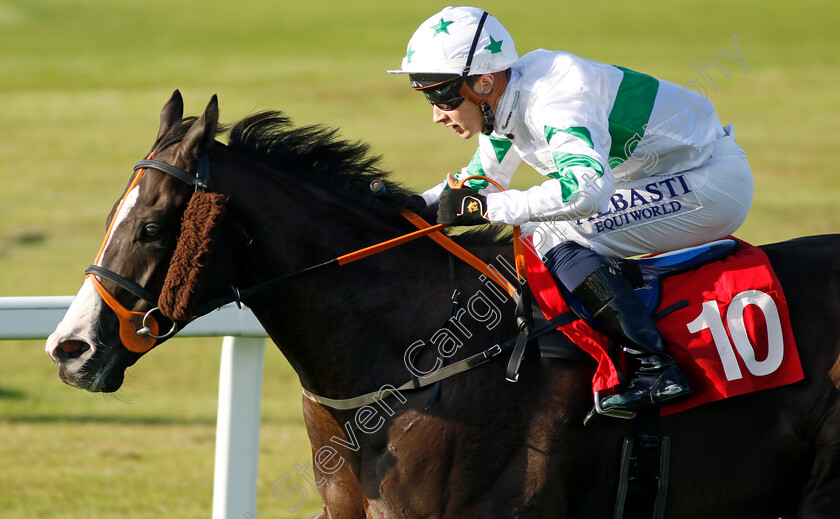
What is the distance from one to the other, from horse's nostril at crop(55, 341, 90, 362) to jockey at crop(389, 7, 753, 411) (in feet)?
3.88

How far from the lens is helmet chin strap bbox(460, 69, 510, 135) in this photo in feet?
10.7

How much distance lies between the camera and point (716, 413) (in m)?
3.16

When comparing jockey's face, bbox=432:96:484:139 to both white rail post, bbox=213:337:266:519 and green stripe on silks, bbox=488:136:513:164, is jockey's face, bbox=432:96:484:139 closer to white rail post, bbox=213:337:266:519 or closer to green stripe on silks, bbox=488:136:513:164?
green stripe on silks, bbox=488:136:513:164

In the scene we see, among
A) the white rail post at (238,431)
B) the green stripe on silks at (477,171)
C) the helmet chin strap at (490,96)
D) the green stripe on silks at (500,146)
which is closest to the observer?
the helmet chin strap at (490,96)

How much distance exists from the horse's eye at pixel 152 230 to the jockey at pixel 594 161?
90 centimetres

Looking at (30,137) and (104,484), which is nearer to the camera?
(104,484)

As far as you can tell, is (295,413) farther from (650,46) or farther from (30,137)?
(650,46)

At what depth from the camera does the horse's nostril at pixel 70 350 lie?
9.44 ft

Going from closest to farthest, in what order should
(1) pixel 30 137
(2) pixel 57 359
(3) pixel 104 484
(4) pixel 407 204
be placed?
(2) pixel 57 359 → (4) pixel 407 204 → (3) pixel 104 484 → (1) pixel 30 137

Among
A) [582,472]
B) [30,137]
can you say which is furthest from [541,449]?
[30,137]

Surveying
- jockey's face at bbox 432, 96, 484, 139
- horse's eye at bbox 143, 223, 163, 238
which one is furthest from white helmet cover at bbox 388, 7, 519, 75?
horse's eye at bbox 143, 223, 163, 238

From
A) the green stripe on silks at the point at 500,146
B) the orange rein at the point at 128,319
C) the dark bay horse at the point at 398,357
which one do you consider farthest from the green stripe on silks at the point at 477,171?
the orange rein at the point at 128,319

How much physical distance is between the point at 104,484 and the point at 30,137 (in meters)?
20.9

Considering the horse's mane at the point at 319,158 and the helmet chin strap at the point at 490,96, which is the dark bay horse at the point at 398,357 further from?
the helmet chin strap at the point at 490,96
